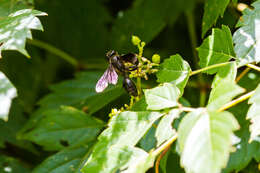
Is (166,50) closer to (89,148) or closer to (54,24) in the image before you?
(54,24)

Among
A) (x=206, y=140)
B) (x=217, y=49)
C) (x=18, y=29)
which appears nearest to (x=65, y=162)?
(x=18, y=29)

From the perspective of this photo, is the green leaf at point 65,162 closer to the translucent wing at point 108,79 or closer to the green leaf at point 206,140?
the translucent wing at point 108,79

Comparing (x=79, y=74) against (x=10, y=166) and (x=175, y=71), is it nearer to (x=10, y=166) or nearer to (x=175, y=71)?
(x=10, y=166)

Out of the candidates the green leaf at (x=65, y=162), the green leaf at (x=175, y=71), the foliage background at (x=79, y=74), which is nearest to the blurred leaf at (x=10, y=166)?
the foliage background at (x=79, y=74)

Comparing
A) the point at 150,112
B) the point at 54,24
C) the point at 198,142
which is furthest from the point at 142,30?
the point at 198,142

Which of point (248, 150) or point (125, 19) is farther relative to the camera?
point (125, 19)

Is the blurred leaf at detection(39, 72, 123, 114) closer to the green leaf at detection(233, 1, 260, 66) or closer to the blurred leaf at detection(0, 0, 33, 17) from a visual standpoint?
the blurred leaf at detection(0, 0, 33, 17)
